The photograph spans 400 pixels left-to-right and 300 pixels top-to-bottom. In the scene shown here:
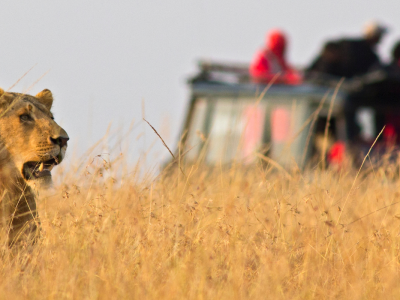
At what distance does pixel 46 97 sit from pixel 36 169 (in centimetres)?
69

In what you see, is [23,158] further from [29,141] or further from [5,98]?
[5,98]

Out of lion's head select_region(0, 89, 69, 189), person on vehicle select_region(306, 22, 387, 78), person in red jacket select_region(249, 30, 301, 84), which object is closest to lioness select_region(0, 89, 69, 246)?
lion's head select_region(0, 89, 69, 189)

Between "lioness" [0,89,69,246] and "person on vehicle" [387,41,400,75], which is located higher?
"person on vehicle" [387,41,400,75]

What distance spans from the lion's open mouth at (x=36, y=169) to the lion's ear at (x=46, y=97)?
23.5 inches

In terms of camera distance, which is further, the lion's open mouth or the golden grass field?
the lion's open mouth

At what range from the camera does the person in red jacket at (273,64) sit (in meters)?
8.48

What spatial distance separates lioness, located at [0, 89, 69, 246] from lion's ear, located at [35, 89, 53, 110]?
14.3 inches

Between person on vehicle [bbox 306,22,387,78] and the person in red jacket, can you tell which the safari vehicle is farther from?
person on vehicle [bbox 306,22,387,78]

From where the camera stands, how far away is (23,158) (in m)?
3.22

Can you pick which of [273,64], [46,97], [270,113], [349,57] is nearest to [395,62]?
[349,57]

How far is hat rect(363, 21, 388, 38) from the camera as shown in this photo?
372 inches

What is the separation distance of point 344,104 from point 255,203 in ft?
16.1

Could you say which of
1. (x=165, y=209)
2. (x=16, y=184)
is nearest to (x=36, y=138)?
(x=16, y=184)

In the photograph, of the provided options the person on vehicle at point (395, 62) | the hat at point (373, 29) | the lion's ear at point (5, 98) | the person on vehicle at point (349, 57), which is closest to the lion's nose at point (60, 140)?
the lion's ear at point (5, 98)
